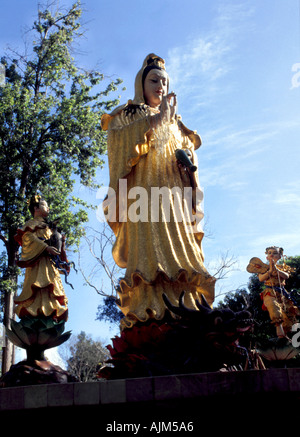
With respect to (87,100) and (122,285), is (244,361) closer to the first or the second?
(122,285)

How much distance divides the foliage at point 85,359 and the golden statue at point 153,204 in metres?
9.15

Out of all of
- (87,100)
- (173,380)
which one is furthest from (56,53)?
(173,380)

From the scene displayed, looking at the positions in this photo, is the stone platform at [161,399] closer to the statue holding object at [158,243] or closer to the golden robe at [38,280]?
the statue holding object at [158,243]

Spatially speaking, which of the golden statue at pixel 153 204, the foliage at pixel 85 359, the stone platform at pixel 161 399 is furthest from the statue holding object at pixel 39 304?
the foliage at pixel 85 359

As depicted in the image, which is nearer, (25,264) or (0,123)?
(25,264)

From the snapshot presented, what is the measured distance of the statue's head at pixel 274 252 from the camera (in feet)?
21.6

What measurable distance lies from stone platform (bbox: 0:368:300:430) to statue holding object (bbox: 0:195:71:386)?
5.48 feet

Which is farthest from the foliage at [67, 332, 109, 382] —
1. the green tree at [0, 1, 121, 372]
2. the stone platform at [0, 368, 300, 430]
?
the stone platform at [0, 368, 300, 430]

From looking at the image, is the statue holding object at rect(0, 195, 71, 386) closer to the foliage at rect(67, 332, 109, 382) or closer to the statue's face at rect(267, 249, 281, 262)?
the statue's face at rect(267, 249, 281, 262)

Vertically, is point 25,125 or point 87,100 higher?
point 87,100

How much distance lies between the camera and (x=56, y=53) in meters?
12.7

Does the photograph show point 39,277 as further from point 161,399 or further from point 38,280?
point 161,399

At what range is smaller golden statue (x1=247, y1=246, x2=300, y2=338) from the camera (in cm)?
650
